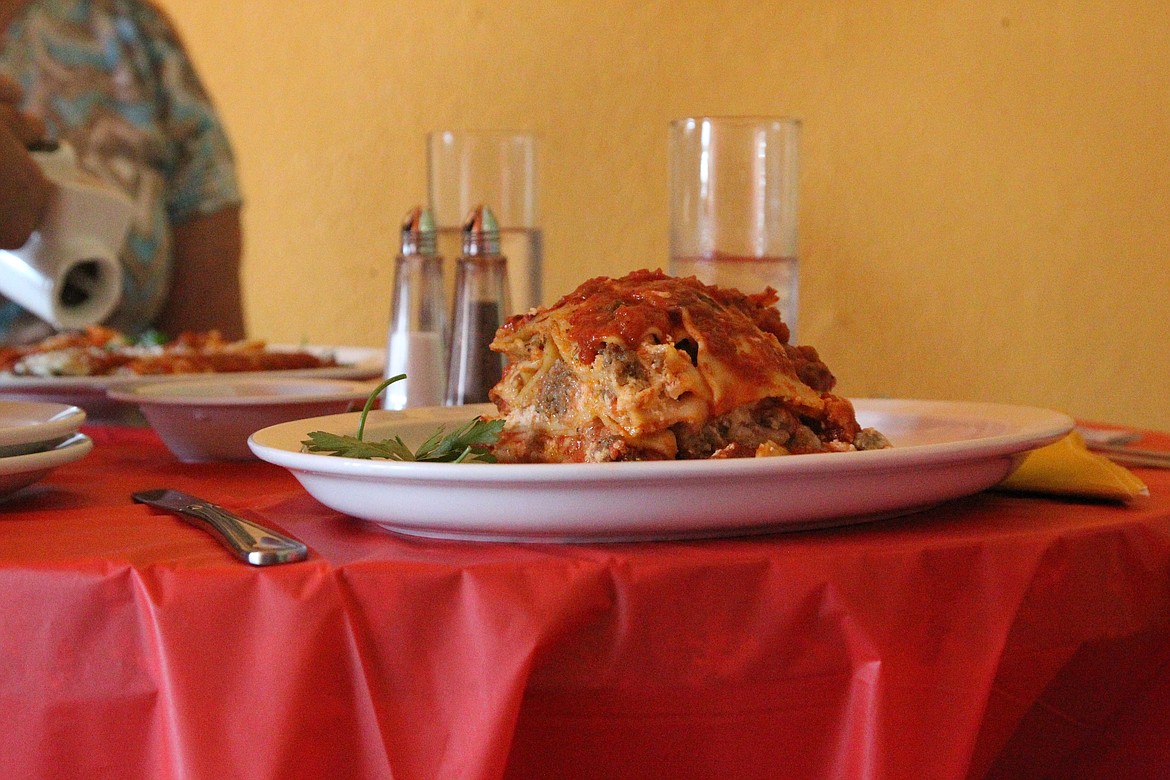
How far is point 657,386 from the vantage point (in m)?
0.70

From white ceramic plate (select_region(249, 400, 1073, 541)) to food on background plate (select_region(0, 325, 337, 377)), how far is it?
95 centimetres

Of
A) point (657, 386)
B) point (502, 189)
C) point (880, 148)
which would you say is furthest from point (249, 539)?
point (880, 148)

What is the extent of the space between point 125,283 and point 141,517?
276 centimetres

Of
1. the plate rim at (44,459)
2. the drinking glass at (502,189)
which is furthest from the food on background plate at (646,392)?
the drinking glass at (502,189)

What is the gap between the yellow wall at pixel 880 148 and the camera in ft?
6.66

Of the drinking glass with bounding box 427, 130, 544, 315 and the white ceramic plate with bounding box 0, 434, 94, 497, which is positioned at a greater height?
the drinking glass with bounding box 427, 130, 544, 315

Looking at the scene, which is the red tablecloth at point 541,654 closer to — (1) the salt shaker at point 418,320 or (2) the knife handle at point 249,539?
(2) the knife handle at point 249,539

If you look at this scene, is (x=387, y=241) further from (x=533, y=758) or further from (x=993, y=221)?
(x=533, y=758)

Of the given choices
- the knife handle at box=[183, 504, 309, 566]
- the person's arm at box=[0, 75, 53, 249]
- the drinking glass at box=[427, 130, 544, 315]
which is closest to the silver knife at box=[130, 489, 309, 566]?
the knife handle at box=[183, 504, 309, 566]

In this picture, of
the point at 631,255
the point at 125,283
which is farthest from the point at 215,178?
the point at 631,255

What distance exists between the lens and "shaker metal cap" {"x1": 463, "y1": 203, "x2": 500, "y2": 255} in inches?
47.6

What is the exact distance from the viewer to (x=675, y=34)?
2.55 meters

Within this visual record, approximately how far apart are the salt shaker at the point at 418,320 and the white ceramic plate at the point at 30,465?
17.3 inches

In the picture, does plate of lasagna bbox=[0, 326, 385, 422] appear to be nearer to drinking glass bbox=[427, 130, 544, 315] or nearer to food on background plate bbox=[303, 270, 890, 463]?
drinking glass bbox=[427, 130, 544, 315]
